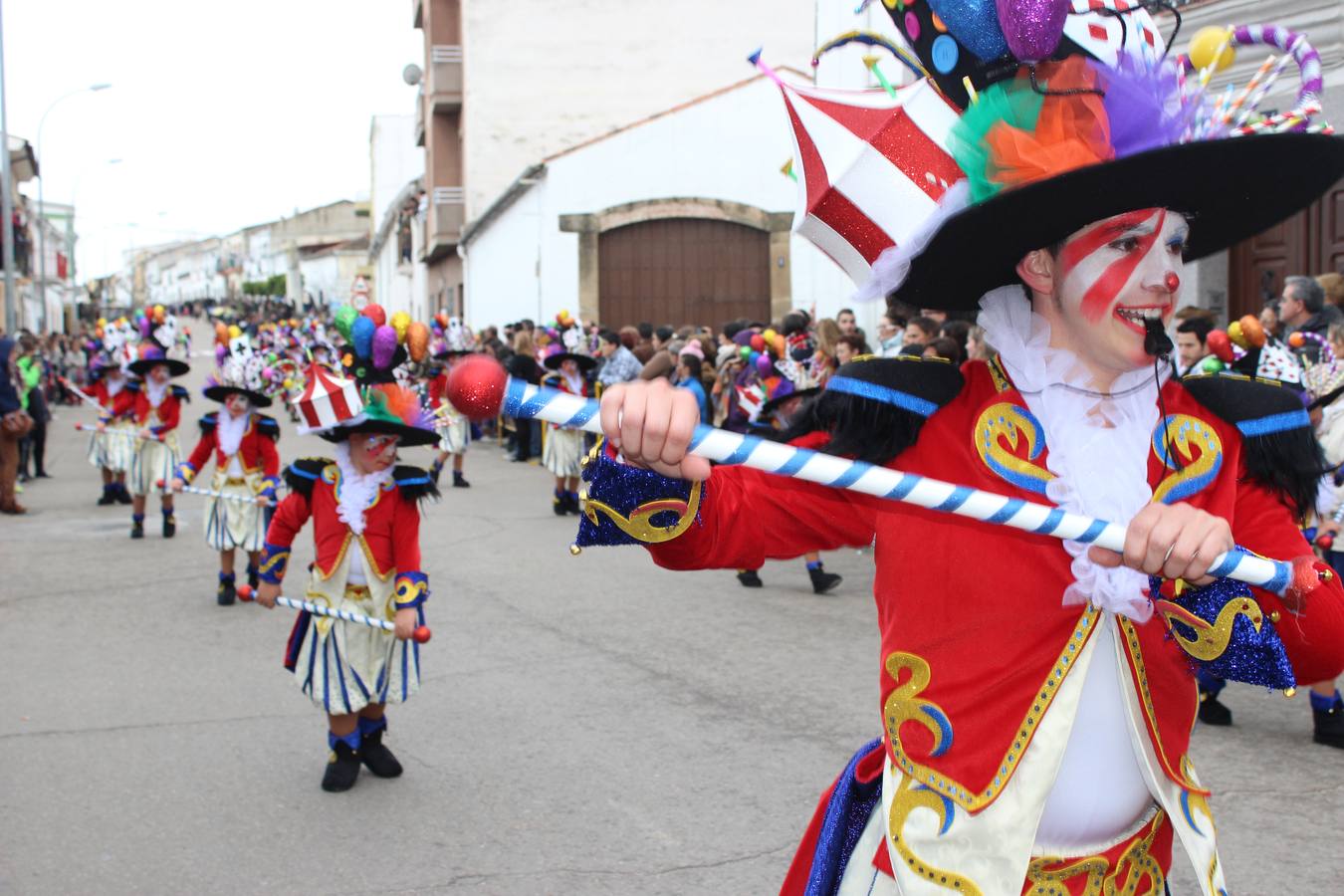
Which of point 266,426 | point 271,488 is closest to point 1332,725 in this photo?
point 271,488

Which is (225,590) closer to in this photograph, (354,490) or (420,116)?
(354,490)

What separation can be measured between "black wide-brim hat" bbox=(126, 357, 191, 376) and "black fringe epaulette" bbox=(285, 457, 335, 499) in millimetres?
6842

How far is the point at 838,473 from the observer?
2152 mm

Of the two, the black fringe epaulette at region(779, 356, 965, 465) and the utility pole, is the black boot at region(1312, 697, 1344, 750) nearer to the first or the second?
the black fringe epaulette at region(779, 356, 965, 465)

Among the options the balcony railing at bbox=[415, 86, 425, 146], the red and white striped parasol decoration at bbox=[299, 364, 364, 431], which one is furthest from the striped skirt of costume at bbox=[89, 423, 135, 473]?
the balcony railing at bbox=[415, 86, 425, 146]

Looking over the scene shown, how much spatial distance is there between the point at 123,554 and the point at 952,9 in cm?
1092

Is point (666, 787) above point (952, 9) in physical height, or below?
below

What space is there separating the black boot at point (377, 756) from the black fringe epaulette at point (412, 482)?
101 centimetres

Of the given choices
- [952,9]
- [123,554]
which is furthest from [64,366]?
[952,9]

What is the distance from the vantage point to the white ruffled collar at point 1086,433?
241 cm

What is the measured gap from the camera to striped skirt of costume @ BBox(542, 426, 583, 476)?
1428cm

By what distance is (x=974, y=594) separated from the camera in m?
2.45

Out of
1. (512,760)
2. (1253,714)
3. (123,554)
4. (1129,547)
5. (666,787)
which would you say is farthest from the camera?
(123,554)

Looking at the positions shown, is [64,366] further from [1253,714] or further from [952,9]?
[952,9]
